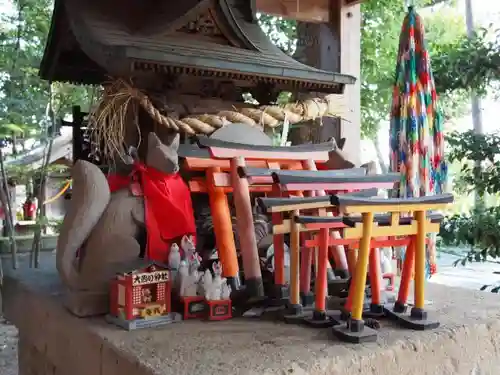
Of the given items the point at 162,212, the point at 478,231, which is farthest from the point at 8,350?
the point at 478,231

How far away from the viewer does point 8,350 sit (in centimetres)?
394

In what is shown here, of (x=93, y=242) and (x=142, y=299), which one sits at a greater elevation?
(x=93, y=242)

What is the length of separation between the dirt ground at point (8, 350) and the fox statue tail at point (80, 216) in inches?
84.9

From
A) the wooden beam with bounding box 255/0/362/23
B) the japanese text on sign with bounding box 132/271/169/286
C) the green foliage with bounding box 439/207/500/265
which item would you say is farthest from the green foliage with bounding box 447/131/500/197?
the japanese text on sign with bounding box 132/271/169/286

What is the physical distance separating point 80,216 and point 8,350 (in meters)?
2.82

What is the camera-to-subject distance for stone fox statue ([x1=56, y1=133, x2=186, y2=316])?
174 centimetres

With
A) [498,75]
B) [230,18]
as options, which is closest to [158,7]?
[230,18]

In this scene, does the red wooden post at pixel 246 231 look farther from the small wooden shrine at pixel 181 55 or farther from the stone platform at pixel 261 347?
the small wooden shrine at pixel 181 55

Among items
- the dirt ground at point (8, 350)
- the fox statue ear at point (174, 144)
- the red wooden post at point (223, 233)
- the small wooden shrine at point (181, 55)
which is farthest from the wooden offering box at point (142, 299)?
the dirt ground at point (8, 350)

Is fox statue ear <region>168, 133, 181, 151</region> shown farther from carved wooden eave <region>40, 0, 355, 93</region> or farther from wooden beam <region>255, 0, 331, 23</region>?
wooden beam <region>255, 0, 331, 23</region>

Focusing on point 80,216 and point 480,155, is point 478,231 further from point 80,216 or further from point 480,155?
point 80,216

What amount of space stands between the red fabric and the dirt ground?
2.28 metres

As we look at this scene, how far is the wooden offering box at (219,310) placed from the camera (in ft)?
5.54

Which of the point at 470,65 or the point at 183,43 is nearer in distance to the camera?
the point at 183,43
